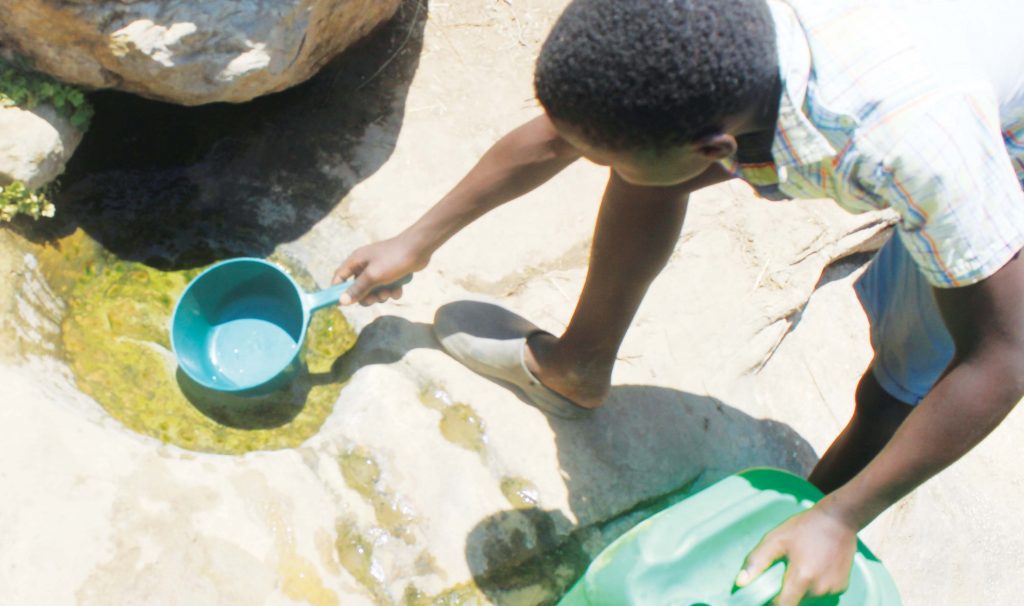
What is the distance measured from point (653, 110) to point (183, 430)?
4.84 ft

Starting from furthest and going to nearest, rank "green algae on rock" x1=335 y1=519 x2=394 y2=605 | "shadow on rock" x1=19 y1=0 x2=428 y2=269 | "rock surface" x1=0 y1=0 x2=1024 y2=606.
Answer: "shadow on rock" x1=19 y1=0 x2=428 y2=269 → "green algae on rock" x1=335 y1=519 x2=394 y2=605 → "rock surface" x1=0 y1=0 x2=1024 y2=606

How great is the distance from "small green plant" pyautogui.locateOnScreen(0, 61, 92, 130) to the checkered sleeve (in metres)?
1.86

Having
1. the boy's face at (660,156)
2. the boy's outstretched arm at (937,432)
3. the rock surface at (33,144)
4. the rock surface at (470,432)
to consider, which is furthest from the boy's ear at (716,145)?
the rock surface at (33,144)

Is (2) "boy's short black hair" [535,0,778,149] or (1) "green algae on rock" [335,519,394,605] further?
(1) "green algae on rock" [335,519,394,605]

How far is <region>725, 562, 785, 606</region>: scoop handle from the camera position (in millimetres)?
1705

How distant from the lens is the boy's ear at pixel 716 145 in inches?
57.3

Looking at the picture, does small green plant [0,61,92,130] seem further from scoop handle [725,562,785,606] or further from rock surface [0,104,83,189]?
scoop handle [725,562,785,606]

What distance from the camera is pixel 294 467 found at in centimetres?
219

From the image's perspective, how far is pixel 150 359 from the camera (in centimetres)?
248

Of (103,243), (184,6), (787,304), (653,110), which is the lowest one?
(787,304)

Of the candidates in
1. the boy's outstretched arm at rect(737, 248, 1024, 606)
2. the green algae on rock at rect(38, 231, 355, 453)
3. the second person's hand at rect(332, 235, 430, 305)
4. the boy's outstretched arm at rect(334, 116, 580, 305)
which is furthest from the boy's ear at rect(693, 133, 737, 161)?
the green algae on rock at rect(38, 231, 355, 453)

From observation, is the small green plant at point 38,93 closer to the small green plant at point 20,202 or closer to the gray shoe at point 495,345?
the small green plant at point 20,202

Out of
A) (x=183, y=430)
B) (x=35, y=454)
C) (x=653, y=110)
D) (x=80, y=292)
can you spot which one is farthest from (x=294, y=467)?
(x=653, y=110)

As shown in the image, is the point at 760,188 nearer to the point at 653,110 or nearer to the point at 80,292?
the point at 653,110
